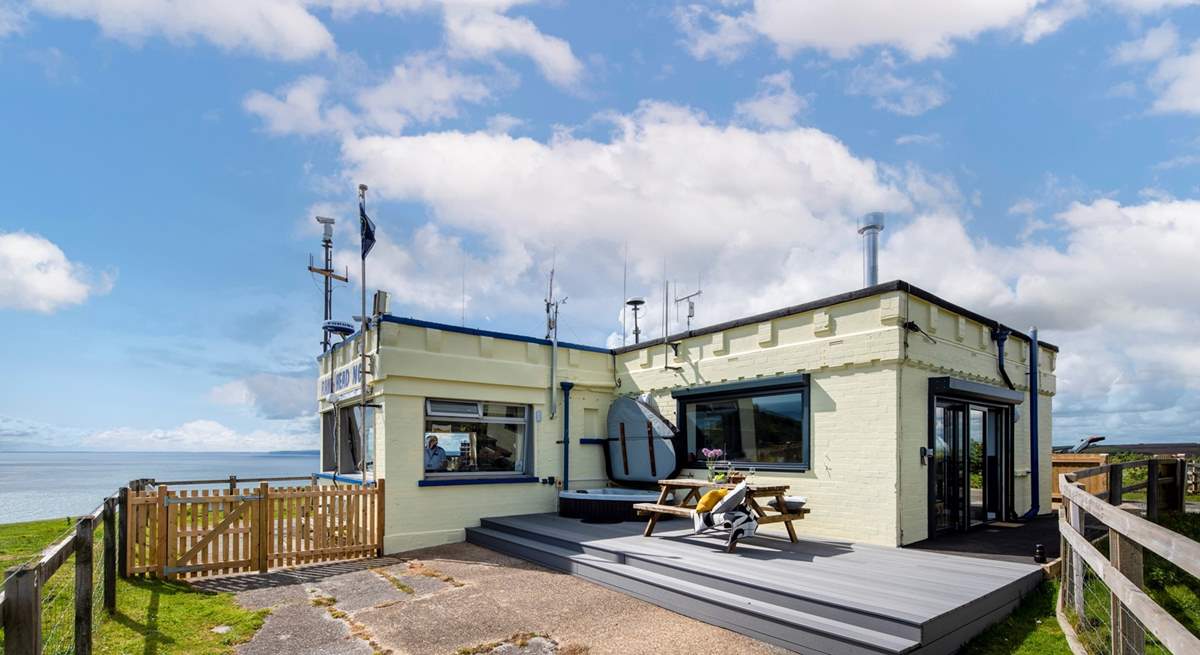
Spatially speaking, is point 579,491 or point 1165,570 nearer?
point 1165,570

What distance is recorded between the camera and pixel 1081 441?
14156mm

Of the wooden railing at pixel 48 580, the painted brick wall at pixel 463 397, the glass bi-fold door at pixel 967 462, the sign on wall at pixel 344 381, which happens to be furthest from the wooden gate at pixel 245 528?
the glass bi-fold door at pixel 967 462

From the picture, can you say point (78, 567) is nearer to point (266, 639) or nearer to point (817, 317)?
point (266, 639)

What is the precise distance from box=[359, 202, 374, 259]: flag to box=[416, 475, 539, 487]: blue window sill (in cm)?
354

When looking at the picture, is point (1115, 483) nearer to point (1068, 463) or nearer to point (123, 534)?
point (1068, 463)

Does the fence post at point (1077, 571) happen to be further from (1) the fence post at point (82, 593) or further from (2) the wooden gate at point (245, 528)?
(2) the wooden gate at point (245, 528)

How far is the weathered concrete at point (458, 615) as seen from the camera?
521cm

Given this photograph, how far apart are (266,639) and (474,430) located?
5097 millimetres

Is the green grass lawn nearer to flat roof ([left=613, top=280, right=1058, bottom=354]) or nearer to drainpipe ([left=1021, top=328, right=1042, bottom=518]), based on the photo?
flat roof ([left=613, top=280, right=1058, bottom=354])

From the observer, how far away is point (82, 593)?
4.60m

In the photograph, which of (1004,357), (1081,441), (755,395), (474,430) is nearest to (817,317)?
(755,395)

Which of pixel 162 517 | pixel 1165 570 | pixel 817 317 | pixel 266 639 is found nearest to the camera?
pixel 266 639

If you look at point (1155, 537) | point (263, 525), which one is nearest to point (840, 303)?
point (1155, 537)

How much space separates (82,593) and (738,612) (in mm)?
4859
